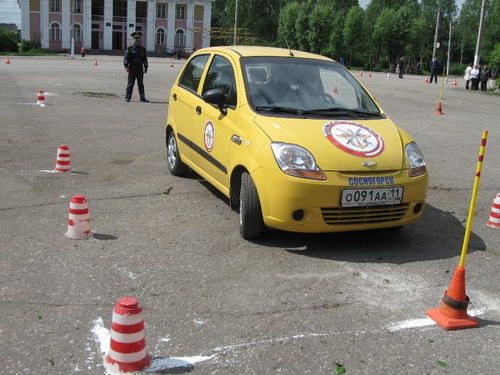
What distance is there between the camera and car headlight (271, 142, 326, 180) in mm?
5488

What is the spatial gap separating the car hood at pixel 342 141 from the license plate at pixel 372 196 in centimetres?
19

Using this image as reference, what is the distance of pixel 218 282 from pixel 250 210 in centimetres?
104

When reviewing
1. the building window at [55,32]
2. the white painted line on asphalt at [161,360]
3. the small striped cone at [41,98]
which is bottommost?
the white painted line on asphalt at [161,360]

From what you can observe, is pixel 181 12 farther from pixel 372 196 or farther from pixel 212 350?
pixel 212 350

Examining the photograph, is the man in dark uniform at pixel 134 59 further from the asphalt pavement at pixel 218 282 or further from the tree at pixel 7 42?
the tree at pixel 7 42

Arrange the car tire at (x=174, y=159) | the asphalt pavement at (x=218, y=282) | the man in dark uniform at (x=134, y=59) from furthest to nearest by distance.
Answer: the man in dark uniform at (x=134, y=59) → the car tire at (x=174, y=159) → the asphalt pavement at (x=218, y=282)

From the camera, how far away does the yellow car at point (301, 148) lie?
5.54m

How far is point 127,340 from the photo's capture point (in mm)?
3439

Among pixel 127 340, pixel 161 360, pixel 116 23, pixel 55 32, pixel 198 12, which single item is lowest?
pixel 161 360

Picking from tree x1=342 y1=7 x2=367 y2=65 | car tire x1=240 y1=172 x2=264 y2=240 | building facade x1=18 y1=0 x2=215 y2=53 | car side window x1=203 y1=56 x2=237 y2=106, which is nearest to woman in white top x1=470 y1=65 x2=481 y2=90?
car side window x1=203 y1=56 x2=237 y2=106

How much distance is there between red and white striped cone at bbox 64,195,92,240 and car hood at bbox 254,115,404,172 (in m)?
1.88

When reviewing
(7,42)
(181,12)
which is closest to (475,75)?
(7,42)

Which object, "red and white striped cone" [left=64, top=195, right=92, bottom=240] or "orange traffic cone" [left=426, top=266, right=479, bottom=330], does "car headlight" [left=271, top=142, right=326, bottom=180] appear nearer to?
"orange traffic cone" [left=426, top=266, right=479, bottom=330]

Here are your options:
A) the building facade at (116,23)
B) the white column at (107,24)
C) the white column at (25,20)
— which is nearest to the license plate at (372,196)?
the building facade at (116,23)
